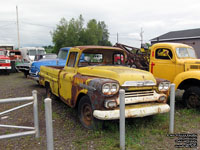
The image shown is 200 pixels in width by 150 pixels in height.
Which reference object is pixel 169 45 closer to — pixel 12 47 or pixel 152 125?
pixel 152 125

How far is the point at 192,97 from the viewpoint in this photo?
5023 millimetres

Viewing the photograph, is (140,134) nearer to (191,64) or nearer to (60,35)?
(191,64)

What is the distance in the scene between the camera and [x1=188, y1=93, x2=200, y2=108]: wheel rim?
4.90m

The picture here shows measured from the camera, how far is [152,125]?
4121 millimetres

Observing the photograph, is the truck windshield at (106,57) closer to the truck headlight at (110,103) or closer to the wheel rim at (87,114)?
the wheel rim at (87,114)

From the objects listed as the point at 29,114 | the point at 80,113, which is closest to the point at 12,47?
the point at 29,114

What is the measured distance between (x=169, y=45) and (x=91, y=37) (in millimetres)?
33613

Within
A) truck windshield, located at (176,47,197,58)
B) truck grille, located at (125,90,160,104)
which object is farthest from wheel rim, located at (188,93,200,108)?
truck grille, located at (125,90,160,104)

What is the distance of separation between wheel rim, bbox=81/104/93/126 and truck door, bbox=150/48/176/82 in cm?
331

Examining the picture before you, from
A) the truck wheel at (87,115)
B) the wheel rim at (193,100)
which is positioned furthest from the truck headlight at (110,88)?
the wheel rim at (193,100)

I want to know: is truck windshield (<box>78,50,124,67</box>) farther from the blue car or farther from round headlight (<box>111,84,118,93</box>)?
the blue car

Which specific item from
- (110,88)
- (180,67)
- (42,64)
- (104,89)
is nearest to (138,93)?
(110,88)

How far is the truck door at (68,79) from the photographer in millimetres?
4312

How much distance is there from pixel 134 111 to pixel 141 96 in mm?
393
